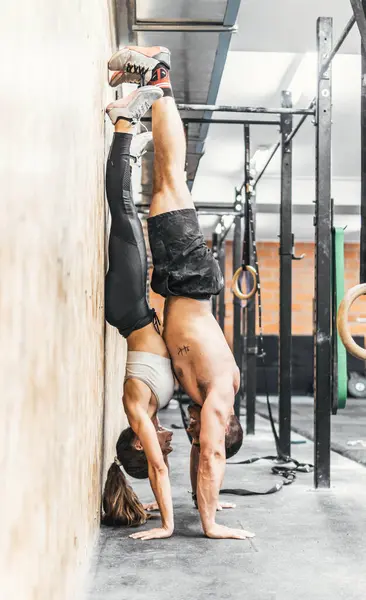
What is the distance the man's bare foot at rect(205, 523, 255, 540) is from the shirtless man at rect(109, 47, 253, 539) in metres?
0.01

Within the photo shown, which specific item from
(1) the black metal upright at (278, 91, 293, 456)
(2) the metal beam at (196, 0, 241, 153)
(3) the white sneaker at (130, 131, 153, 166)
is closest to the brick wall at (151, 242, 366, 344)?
(2) the metal beam at (196, 0, 241, 153)

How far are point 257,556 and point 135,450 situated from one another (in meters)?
0.83

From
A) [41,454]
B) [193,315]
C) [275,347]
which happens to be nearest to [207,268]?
[193,315]

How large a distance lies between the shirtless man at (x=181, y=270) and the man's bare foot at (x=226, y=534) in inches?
0.6

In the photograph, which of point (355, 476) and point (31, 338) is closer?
point (31, 338)

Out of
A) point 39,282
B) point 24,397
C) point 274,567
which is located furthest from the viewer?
point 274,567

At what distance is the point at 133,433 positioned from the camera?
343 centimetres

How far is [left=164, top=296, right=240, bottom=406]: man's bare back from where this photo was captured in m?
3.24

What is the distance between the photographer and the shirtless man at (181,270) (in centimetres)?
317

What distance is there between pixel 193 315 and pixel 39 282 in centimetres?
194

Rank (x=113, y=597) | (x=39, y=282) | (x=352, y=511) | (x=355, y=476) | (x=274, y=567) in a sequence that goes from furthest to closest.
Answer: (x=355, y=476)
(x=352, y=511)
(x=274, y=567)
(x=113, y=597)
(x=39, y=282)

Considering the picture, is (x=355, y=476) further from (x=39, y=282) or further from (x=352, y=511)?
(x=39, y=282)

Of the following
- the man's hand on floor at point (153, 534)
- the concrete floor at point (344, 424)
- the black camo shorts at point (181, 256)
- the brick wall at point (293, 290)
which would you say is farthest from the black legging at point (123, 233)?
the brick wall at point (293, 290)

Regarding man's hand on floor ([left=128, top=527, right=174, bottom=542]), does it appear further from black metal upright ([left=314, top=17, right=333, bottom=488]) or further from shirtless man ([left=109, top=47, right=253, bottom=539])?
black metal upright ([left=314, top=17, right=333, bottom=488])
